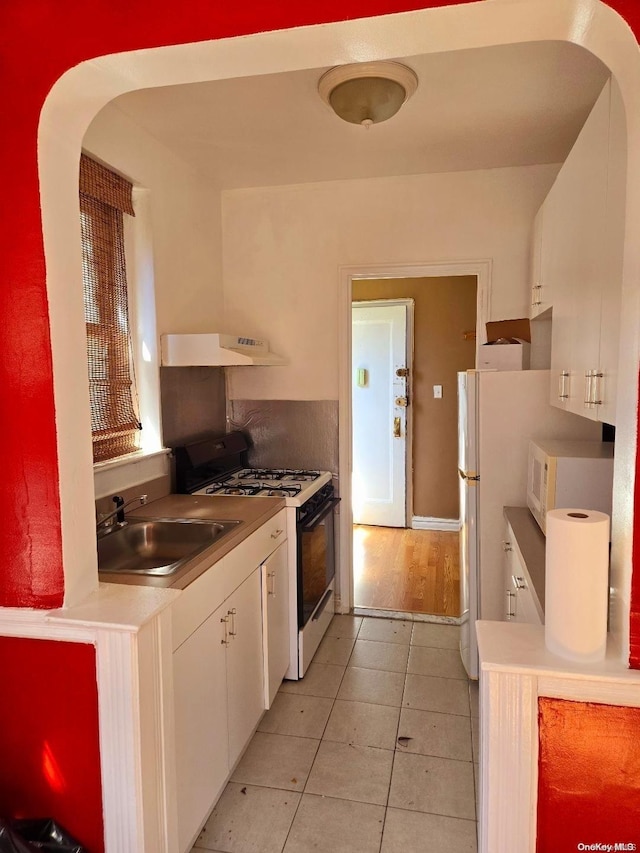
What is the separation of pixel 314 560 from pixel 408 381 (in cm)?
260

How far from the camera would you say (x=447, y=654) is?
3.16 m

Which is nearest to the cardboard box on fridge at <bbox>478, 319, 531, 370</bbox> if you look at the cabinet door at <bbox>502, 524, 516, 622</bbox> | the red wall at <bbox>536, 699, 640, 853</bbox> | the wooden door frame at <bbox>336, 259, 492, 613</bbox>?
the wooden door frame at <bbox>336, 259, 492, 613</bbox>

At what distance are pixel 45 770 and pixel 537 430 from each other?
7.34 feet

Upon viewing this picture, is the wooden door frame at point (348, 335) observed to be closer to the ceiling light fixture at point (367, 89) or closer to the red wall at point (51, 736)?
the ceiling light fixture at point (367, 89)

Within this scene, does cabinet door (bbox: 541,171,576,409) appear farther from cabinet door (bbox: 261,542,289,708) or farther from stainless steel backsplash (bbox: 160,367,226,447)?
stainless steel backsplash (bbox: 160,367,226,447)

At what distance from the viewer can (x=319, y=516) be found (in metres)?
3.16

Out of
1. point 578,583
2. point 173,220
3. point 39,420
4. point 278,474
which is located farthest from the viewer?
point 278,474

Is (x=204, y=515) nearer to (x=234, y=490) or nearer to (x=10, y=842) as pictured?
(x=234, y=490)

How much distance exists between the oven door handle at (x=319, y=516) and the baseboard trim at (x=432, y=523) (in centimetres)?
201

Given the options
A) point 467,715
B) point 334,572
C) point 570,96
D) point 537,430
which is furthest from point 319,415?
point 570,96

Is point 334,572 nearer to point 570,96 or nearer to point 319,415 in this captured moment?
point 319,415

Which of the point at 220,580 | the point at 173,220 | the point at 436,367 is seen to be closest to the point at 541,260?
the point at 173,220

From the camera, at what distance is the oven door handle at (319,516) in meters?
2.92

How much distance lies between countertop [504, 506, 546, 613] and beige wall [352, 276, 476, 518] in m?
2.56
